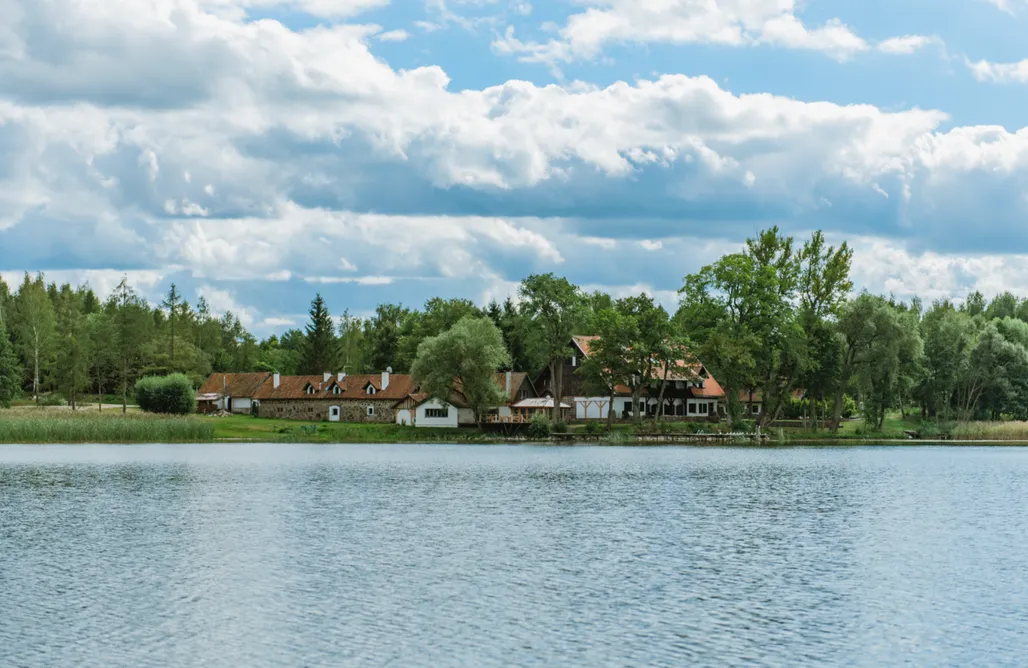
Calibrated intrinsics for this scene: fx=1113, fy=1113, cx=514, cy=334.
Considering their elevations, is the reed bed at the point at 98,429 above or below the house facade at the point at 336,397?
below

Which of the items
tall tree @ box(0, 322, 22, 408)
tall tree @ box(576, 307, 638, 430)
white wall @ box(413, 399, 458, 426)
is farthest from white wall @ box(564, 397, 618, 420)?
tall tree @ box(0, 322, 22, 408)

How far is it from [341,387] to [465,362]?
31.1m

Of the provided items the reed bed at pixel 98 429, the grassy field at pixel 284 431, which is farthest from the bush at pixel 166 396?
the reed bed at pixel 98 429

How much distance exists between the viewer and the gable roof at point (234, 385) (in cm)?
14088

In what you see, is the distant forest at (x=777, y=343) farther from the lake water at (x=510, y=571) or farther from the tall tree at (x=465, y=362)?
the lake water at (x=510, y=571)

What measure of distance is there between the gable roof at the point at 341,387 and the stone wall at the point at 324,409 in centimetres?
48

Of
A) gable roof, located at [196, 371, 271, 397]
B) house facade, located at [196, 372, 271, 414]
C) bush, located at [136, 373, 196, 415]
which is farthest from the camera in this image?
gable roof, located at [196, 371, 271, 397]

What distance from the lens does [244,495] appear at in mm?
50719

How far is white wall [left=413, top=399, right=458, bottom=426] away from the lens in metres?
122

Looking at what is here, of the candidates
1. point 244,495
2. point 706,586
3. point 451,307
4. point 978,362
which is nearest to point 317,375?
point 451,307

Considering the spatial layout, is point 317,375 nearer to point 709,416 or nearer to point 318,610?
point 709,416

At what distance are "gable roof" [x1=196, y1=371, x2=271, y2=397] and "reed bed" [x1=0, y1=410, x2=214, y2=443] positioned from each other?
43055 mm

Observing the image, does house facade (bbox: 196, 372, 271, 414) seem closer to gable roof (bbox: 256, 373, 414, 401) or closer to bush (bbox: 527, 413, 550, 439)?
gable roof (bbox: 256, 373, 414, 401)

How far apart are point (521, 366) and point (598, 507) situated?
8788 cm
